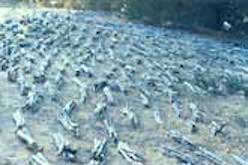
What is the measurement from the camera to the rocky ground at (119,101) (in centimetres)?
534

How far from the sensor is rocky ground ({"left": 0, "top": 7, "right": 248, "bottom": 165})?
5.34 metres

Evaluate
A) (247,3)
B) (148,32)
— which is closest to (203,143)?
(148,32)

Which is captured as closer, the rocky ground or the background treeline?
the rocky ground

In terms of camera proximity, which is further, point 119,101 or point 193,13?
point 193,13

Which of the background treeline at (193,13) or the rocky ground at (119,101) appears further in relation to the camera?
the background treeline at (193,13)

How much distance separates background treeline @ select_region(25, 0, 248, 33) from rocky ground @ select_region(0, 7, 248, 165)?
2714mm

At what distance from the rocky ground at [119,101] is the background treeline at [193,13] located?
2714mm

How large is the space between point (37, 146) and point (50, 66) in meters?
3.86

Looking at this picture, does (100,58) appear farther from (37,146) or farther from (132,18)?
(132,18)

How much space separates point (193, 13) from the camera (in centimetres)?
1555

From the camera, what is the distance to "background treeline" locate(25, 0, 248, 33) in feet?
50.0

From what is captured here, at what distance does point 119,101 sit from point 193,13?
869 centimetres

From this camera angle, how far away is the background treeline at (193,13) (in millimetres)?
15242

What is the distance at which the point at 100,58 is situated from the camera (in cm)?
1002
